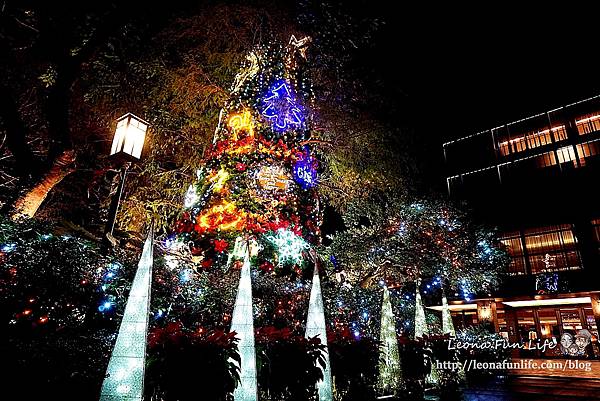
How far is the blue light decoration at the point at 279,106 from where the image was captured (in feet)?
33.9

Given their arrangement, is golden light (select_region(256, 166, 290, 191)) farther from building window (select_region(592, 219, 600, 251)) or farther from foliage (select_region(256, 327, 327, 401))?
building window (select_region(592, 219, 600, 251))

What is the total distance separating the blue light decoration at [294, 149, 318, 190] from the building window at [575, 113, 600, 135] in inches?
696

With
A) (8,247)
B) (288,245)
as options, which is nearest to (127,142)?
(8,247)

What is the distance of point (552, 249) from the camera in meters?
19.1

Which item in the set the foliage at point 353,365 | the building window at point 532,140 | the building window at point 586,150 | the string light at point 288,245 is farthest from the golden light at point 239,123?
the building window at point 586,150

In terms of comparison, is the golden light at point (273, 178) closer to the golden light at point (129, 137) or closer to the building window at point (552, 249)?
the golden light at point (129, 137)

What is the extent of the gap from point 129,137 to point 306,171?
261 inches

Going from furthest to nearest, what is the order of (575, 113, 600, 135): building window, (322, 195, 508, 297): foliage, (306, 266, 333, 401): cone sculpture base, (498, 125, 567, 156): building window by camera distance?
(498, 125, 567, 156): building window → (575, 113, 600, 135): building window → (322, 195, 508, 297): foliage → (306, 266, 333, 401): cone sculpture base

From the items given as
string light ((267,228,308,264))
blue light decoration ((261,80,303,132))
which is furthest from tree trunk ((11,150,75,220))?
string light ((267,228,308,264))

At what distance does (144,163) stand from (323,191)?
19.9 ft

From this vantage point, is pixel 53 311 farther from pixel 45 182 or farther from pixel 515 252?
pixel 515 252

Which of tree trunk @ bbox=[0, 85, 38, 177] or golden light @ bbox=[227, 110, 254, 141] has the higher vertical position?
golden light @ bbox=[227, 110, 254, 141]

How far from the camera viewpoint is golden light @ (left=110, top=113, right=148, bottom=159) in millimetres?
5098

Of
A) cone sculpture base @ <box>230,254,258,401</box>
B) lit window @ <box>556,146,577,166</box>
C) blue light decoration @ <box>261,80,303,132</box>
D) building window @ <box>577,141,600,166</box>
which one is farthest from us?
lit window @ <box>556,146,577,166</box>
